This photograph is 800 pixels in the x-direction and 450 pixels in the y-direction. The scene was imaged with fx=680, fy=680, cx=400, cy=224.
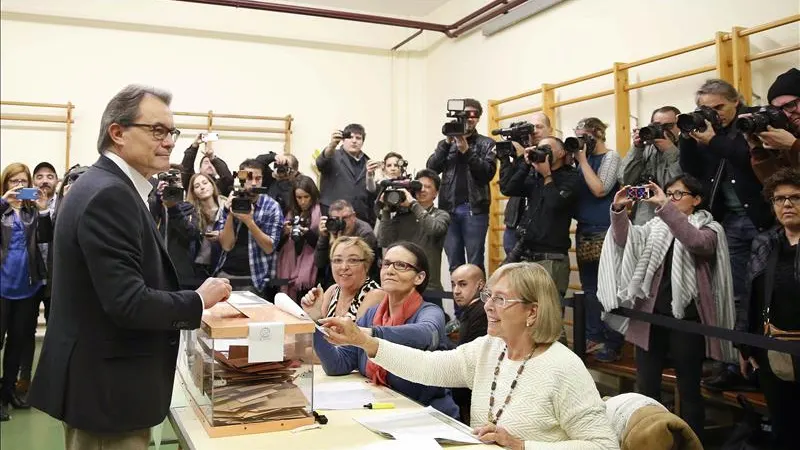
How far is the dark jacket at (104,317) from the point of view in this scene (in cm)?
147

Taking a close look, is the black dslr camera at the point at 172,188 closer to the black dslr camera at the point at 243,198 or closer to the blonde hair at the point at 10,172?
the black dslr camera at the point at 243,198

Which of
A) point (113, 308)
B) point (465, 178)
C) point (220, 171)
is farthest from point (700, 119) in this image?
point (220, 171)

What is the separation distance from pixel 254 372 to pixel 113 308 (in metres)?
0.42

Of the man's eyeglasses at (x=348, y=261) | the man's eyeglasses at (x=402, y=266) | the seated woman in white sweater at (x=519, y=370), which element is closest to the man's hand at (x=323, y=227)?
the man's eyeglasses at (x=348, y=261)

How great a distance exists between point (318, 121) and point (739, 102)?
457 centimetres

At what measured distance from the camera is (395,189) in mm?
4031

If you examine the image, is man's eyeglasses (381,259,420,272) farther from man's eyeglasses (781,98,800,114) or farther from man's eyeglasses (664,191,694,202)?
man's eyeglasses (781,98,800,114)

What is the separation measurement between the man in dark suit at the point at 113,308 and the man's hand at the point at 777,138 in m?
2.21

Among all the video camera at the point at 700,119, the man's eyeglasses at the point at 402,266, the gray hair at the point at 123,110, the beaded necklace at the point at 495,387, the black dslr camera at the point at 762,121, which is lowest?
the beaded necklace at the point at 495,387

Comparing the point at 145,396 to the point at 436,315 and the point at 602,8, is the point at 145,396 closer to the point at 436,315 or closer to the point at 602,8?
the point at 436,315

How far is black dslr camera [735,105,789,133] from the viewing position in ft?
8.54

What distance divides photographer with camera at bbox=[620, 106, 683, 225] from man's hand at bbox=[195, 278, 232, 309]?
7.85 feet

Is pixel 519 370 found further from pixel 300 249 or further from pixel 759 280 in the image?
pixel 300 249

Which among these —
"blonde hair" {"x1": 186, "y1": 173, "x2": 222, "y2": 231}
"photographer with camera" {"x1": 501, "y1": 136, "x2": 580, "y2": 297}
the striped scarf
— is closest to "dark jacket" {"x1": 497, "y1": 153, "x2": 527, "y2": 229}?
"photographer with camera" {"x1": 501, "y1": 136, "x2": 580, "y2": 297}
